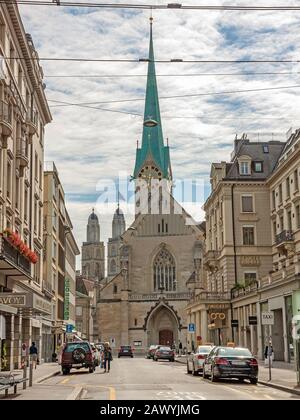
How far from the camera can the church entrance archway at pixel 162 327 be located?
95.3 meters

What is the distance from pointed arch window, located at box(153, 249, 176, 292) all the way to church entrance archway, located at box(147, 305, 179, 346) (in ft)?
11.4

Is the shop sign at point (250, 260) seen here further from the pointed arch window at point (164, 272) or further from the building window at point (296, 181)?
the pointed arch window at point (164, 272)

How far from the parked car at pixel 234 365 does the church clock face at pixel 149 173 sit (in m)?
88.9

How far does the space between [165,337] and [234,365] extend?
70.7 meters

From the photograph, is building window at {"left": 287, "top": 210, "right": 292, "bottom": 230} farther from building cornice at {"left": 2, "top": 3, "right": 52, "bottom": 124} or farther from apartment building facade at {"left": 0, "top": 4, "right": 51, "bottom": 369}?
building cornice at {"left": 2, "top": 3, "right": 52, "bottom": 124}

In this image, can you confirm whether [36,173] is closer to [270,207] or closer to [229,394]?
[270,207]

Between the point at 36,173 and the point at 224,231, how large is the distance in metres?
20.1

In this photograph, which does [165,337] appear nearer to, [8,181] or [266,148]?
[266,148]

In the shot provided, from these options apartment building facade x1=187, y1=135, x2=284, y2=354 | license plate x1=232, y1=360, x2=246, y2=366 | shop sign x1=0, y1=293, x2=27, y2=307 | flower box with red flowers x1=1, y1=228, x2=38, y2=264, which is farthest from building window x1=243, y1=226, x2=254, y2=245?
shop sign x1=0, y1=293, x2=27, y2=307

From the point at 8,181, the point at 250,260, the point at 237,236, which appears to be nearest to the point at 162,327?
the point at 237,236

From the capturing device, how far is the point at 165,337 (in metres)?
96.1

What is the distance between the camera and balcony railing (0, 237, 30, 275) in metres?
28.7

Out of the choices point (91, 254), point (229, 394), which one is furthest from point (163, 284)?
point (91, 254)
